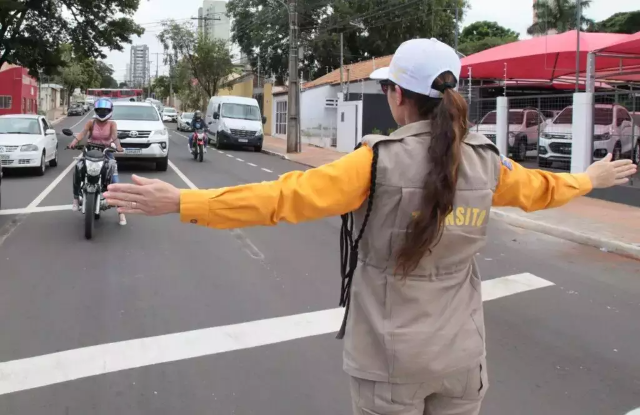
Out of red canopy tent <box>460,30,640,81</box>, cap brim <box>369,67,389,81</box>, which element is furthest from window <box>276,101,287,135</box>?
cap brim <box>369,67,389,81</box>

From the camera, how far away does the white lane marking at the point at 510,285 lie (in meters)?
6.35

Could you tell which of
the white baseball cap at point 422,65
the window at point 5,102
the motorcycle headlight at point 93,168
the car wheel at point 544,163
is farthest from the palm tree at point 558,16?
the white baseball cap at point 422,65

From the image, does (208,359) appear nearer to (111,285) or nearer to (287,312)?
(287,312)

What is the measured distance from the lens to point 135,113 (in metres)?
17.5

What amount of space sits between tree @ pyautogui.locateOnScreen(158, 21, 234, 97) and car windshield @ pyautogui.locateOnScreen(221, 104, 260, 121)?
29131 millimetres

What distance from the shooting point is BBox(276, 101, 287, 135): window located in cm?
4066

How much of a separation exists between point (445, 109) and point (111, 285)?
17.0ft

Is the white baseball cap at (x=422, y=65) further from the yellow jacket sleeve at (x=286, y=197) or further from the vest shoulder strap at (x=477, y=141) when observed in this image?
the yellow jacket sleeve at (x=286, y=197)

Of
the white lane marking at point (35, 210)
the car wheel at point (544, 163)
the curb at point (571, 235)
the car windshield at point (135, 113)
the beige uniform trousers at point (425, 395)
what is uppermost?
the car windshield at point (135, 113)

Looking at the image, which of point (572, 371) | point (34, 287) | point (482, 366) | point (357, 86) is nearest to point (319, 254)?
point (34, 287)

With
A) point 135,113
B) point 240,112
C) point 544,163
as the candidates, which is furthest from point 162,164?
point 240,112

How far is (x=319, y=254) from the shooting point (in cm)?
802

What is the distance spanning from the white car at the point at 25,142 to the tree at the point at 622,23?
40963mm

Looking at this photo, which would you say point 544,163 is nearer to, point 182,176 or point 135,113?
point 182,176
